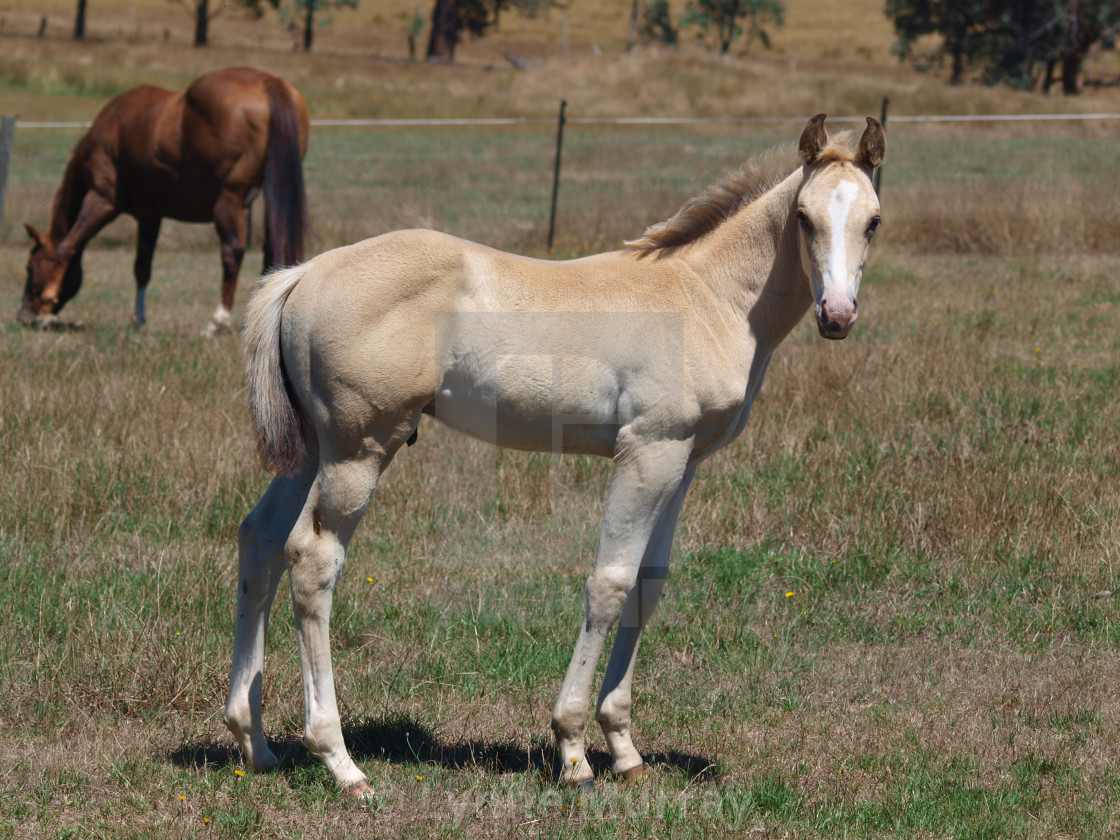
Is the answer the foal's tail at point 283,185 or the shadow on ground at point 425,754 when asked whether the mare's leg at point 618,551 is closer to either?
the shadow on ground at point 425,754

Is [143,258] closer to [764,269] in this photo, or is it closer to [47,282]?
[47,282]

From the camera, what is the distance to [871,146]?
126 inches

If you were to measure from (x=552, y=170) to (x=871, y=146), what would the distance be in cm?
1907

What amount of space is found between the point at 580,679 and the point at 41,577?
2.54m

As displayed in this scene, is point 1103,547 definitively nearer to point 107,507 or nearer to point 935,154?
point 107,507

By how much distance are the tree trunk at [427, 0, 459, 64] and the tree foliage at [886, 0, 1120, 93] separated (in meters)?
20.7

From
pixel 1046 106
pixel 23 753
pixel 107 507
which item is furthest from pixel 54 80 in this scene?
pixel 23 753

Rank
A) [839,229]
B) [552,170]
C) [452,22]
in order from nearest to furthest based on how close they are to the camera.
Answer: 1. [839,229]
2. [552,170]
3. [452,22]

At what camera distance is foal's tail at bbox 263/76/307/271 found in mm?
9023

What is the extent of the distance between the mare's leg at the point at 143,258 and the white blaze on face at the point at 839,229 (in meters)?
7.84

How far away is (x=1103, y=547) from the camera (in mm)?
5004

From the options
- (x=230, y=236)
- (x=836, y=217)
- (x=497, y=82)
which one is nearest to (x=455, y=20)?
(x=497, y=82)

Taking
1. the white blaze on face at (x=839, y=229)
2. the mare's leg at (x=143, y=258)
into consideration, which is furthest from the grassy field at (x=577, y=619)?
the mare's leg at (x=143, y=258)

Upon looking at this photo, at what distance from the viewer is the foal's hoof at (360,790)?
324cm
